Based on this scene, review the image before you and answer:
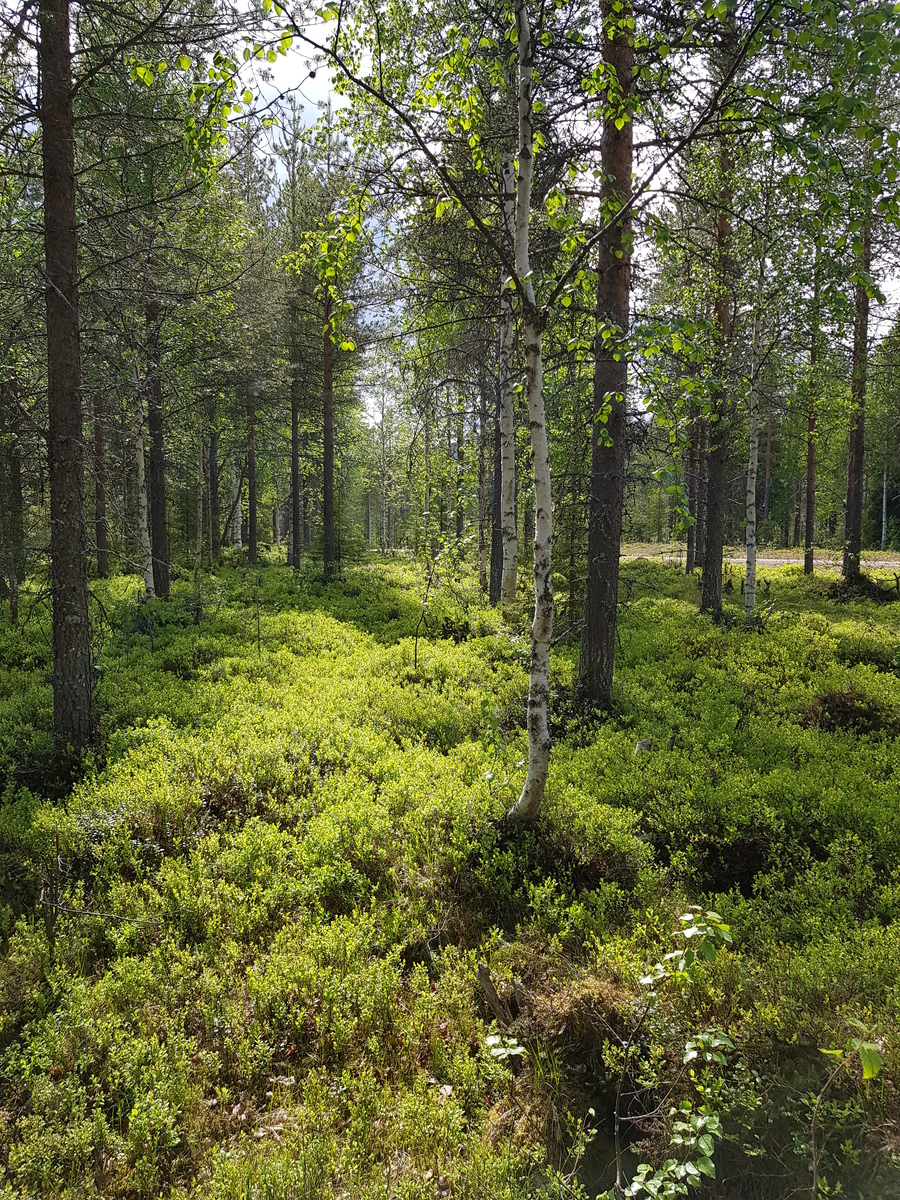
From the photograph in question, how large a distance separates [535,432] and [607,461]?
3340 millimetres

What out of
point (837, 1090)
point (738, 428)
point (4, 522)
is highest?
point (738, 428)

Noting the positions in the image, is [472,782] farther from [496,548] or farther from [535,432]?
[496,548]

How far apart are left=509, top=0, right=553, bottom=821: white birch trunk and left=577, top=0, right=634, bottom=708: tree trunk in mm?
2466

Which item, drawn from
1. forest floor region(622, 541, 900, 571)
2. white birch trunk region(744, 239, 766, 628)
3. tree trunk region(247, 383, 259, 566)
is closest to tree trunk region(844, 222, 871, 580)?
forest floor region(622, 541, 900, 571)

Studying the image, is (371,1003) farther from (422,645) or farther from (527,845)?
(422,645)

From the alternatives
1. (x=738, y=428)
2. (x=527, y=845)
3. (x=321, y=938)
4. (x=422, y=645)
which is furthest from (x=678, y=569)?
(x=321, y=938)

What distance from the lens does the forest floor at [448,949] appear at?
290 centimetres

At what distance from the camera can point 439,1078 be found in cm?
335

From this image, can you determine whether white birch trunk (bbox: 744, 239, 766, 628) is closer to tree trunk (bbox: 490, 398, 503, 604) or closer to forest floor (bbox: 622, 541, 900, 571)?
forest floor (bbox: 622, 541, 900, 571)

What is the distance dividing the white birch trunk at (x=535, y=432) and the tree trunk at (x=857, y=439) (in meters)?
13.7

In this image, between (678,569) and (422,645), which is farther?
(678,569)

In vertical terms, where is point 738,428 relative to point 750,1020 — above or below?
above

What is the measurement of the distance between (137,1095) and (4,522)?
12278 millimetres

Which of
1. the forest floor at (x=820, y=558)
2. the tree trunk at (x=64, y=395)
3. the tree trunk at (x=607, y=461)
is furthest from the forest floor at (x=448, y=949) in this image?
the forest floor at (x=820, y=558)
